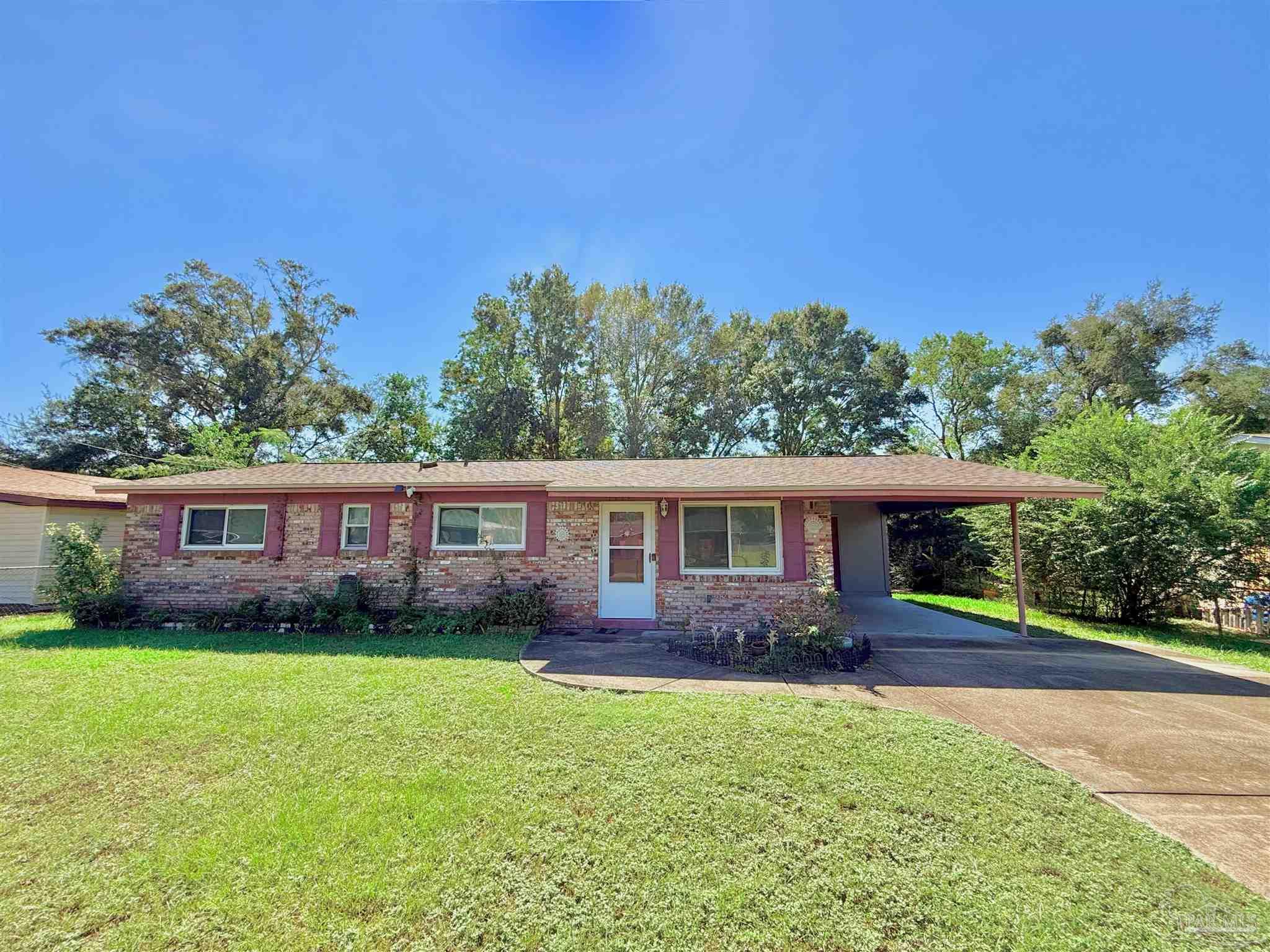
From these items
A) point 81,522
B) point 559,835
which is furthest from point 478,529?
point 81,522

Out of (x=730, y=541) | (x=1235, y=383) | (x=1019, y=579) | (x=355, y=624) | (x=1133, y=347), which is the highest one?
(x=1133, y=347)

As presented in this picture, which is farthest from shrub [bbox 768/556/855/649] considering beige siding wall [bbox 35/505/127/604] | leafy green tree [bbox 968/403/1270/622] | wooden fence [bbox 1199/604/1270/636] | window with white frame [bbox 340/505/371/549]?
beige siding wall [bbox 35/505/127/604]

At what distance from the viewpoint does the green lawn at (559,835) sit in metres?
2.33

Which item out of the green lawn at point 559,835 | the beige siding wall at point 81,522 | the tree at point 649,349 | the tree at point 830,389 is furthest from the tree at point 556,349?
the green lawn at point 559,835

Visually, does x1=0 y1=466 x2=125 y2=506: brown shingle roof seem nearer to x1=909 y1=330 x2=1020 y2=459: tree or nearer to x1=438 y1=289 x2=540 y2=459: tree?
x1=438 y1=289 x2=540 y2=459: tree

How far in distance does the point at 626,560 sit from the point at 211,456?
63.0ft

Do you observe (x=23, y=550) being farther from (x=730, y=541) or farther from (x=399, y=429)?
(x=730, y=541)

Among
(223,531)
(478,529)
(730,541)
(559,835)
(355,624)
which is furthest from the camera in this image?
(223,531)

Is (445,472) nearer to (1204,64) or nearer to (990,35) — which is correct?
(990,35)

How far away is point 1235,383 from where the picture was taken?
73.6 feet

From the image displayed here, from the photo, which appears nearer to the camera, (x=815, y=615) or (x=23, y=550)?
(x=815, y=615)

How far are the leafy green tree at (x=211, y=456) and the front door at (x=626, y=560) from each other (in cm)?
1520

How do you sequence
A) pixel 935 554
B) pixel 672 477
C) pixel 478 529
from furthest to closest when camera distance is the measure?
pixel 935 554, pixel 478 529, pixel 672 477

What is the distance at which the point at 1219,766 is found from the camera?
3.99 meters
